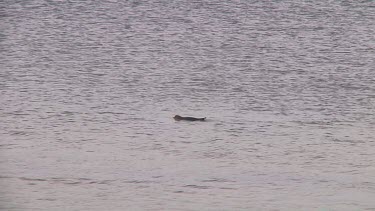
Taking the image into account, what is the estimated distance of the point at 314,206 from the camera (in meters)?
8.68

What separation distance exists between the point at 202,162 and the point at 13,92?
9.77 ft

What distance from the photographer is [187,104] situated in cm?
1173

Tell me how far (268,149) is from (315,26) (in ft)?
18.4

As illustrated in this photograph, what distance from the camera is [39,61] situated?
13.4 metres

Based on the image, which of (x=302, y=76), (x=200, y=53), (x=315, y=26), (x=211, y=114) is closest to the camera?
(x=211, y=114)

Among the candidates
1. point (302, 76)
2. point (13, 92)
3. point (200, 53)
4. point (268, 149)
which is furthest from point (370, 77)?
point (13, 92)

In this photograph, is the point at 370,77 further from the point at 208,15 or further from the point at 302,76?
the point at 208,15

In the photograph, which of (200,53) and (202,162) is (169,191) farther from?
(200,53)

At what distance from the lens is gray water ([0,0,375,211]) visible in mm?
9039

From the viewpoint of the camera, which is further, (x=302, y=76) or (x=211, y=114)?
(x=302, y=76)

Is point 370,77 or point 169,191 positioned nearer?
point 169,191

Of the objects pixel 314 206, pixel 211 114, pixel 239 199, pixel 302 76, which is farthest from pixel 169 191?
pixel 302 76

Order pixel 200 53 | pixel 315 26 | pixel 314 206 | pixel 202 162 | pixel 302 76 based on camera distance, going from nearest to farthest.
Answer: pixel 314 206, pixel 202 162, pixel 302 76, pixel 200 53, pixel 315 26

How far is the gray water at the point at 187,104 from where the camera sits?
9.04 meters
